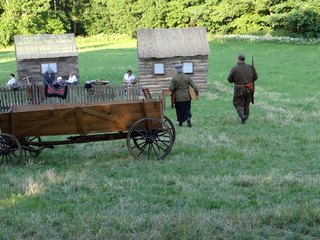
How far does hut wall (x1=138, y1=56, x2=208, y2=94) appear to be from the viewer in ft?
76.4

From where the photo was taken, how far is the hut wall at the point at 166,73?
23.3 meters

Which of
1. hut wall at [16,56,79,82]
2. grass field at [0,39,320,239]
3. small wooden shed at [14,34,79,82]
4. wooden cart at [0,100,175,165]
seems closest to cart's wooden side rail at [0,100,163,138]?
wooden cart at [0,100,175,165]

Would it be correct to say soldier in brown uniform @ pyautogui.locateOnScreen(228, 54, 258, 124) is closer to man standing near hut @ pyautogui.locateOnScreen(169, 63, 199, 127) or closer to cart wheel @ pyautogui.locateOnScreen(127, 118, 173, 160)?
man standing near hut @ pyautogui.locateOnScreen(169, 63, 199, 127)

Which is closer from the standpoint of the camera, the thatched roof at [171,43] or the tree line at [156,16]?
the thatched roof at [171,43]

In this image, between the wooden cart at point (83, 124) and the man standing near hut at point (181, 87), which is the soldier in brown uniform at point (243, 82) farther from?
the wooden cart at point (83, 124)

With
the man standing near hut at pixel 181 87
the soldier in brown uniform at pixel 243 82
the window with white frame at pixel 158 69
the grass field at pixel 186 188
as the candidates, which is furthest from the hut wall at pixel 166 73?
the man standing near hut at pixel 181 87

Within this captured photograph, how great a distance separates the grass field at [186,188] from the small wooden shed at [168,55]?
353 inches

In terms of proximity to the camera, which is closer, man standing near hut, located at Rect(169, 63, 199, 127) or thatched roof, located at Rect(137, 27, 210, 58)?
man standing near hut, located at Rect(169, 63, 199, 127)

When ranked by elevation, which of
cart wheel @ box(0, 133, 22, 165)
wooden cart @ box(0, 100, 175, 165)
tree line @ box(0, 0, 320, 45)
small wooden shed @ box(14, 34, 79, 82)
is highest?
tree line @ box(0, 0, 320, 45)

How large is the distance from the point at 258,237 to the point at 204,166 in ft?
11.8

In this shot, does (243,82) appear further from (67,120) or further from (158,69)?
(158,69)

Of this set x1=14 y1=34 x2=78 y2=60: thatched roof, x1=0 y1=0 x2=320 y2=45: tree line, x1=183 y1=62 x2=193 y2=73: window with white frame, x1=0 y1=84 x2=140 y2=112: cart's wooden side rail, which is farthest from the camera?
x1=0 y1=0 x2=320 y2=45: tree line

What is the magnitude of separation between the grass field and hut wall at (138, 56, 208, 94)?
354 inches

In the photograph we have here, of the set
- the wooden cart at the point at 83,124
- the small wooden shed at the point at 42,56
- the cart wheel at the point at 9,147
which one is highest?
the small wooden shed at the point at 42,56
